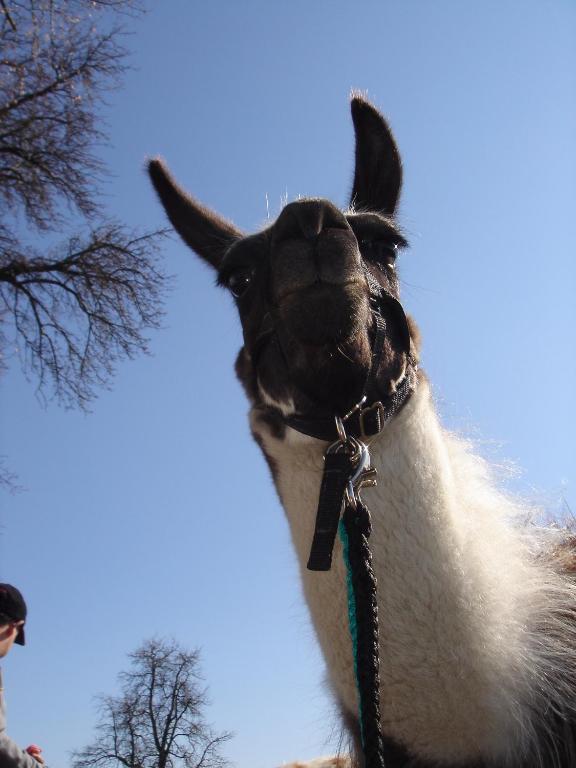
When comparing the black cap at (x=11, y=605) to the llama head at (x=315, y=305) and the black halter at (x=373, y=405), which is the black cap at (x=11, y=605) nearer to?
the llama head at (x=315, y=305)

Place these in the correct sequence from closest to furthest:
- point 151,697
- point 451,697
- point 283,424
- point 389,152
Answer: point 451,697
point 283,424
point 389,152
point 151,697

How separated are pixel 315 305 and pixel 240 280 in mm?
652

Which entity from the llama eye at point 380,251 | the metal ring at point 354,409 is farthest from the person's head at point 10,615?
the llama eye at point 380,251

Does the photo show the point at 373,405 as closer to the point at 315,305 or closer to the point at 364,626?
the point at 315,305

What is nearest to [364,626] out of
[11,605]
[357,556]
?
[357,556]

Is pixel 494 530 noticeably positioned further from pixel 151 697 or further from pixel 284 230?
pixel 151 697

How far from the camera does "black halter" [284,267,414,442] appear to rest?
1849 millimetres

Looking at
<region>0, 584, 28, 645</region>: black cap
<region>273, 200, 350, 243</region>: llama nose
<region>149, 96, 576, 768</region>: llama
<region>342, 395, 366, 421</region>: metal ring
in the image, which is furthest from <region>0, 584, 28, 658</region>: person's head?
<region>273, 200, 350, 243</region>: llama nose

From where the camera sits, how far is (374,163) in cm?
274

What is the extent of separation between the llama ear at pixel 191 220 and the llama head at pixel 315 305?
0.64 metres

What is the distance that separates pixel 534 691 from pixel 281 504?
98 centimetres

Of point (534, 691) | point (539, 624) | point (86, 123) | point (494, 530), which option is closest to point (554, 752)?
point (534, 691)

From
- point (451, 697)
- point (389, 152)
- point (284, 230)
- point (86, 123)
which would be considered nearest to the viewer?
point (451, 697)

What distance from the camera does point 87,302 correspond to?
680cm
